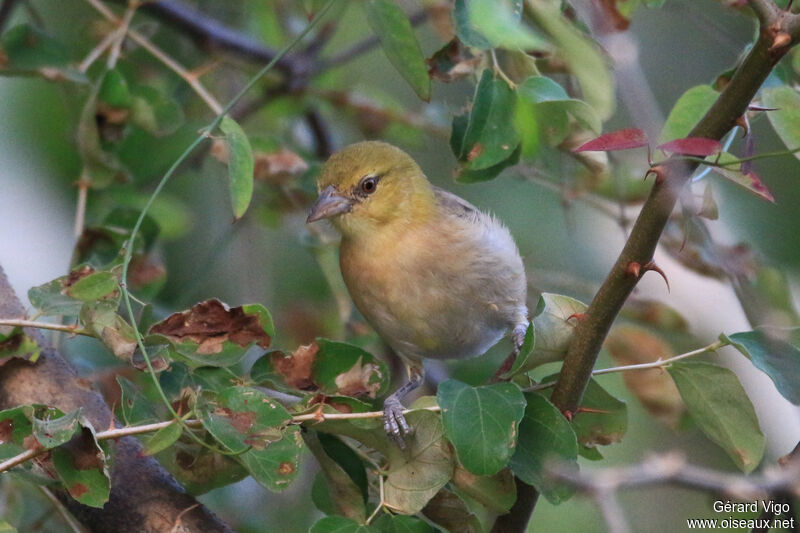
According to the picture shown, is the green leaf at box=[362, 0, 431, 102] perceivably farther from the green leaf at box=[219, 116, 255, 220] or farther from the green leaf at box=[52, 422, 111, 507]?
the green leaf at box=[52, 422, 111, 507]

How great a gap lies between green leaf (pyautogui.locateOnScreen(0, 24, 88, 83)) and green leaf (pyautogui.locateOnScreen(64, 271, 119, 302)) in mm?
1268

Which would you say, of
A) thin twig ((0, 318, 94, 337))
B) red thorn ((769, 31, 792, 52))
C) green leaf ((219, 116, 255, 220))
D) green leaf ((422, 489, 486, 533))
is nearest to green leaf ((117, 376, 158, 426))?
thin twig ((0, 318, 94, 337))

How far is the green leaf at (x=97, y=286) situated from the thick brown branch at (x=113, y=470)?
31cm

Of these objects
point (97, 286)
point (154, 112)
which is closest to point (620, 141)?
point (97, 286)

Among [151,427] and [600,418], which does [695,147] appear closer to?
[600,418]

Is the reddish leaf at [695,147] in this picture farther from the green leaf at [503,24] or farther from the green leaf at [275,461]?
the green leaf at [275,461]

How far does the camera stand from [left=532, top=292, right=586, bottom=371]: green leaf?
2498mm

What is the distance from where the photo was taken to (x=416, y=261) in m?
3.66

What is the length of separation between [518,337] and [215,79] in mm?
2412

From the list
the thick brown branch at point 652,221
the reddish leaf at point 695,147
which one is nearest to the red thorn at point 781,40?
the thick brown branch at point 652,221

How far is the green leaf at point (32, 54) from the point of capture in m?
3.50

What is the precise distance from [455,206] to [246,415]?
192 cm

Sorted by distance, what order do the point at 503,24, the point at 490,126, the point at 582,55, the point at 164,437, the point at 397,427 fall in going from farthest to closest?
the point at 490,126 < the point at 397,427 < the point at 582,55 < the point at 164,437 < the point at 503,24

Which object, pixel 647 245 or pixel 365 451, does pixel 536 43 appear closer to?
pixel 647 245
